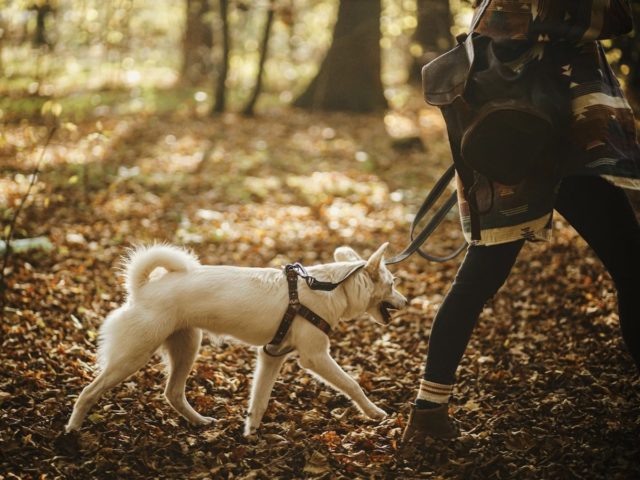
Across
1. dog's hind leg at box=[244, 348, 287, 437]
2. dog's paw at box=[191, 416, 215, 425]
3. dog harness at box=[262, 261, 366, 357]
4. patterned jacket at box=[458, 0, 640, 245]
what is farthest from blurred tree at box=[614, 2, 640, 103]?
dog's paw at box=[191, 416, 215, 425]

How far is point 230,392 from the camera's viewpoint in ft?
13.7

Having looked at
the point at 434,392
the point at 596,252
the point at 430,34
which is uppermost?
the point at 430,34

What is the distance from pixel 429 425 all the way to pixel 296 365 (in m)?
1.70

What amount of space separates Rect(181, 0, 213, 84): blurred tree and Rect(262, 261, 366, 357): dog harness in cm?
1806

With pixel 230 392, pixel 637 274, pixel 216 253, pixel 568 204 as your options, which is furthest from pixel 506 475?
pixel 216 253

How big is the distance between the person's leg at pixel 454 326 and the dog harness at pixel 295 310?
28.4 inches

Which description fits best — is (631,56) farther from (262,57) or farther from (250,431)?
(262,57)

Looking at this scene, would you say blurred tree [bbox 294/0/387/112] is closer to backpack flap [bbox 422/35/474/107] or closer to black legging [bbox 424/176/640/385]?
backpack flap [bbox 422/35/474/107]

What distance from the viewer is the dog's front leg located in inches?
134

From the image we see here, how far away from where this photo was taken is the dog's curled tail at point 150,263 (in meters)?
3.29

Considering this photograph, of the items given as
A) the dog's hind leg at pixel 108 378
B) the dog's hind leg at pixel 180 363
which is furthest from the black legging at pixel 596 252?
the dog's hind leg at pixel 108 378

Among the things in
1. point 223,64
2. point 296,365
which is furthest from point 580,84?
point 223,64

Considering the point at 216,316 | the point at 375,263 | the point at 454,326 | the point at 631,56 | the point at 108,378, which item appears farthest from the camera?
the point at 631,56

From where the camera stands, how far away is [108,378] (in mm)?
3211
